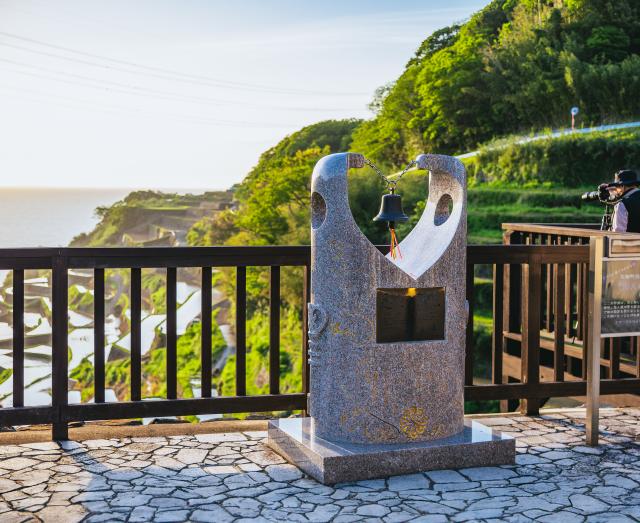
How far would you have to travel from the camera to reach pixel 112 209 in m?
69.7

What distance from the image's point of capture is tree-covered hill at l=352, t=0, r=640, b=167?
4238 cm

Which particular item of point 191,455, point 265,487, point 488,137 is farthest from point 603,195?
point 488,137

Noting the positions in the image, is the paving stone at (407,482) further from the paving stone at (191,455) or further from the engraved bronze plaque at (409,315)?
the paving stone at (191,455)

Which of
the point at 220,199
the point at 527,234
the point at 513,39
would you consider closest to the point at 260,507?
the point at 527,234

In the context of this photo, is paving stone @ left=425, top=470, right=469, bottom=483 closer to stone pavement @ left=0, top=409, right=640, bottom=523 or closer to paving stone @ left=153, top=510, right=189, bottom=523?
stone pavement @ left=0, top=409, right=640, bottom=523

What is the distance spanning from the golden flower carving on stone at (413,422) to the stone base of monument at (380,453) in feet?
0.23

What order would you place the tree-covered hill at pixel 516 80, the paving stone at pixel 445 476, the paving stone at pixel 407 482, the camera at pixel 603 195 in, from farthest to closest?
the tree-covered hill at pixel 516 80
the camera at pixel 603 195
the paving stone at pixel 445 476
the paving stone at pixel 407 482

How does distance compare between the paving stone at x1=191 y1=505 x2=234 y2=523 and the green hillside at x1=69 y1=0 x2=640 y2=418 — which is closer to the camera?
the paving stone at x1=191 y1=505 x2=234 y2=523

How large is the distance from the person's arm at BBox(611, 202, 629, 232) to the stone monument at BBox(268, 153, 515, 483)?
3.92 metres

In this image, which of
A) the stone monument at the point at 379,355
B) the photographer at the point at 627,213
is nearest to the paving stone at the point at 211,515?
the stone monument at the point at 379,355

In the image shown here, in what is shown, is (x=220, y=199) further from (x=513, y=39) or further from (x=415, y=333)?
(x=415, y=333)

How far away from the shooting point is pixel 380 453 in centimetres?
513

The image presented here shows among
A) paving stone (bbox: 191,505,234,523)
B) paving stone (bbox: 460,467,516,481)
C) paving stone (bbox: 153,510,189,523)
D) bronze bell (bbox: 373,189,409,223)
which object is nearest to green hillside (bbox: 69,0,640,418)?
paving stone (bbox: 460,467,516,481)

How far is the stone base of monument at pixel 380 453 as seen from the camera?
505 centimetres
